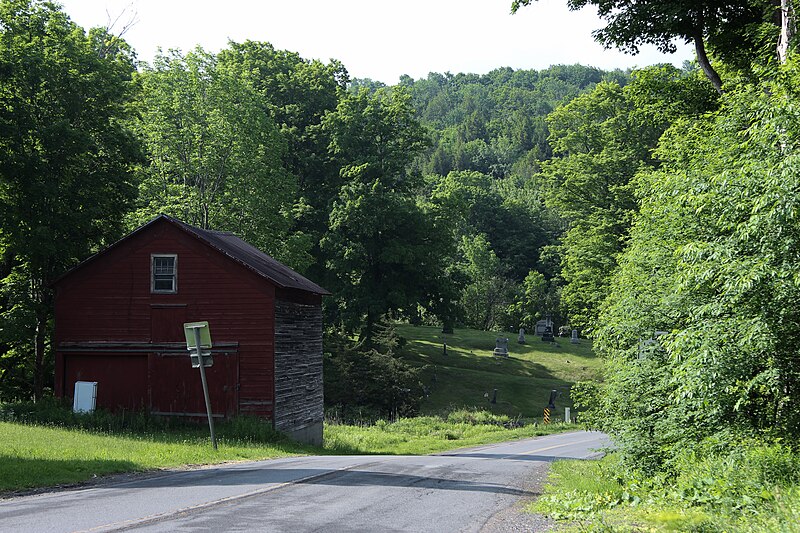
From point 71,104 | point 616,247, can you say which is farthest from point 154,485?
point 616,247

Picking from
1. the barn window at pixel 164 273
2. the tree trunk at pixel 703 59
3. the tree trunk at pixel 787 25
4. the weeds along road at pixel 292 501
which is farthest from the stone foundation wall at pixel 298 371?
the tree trunk at pixel 787 25

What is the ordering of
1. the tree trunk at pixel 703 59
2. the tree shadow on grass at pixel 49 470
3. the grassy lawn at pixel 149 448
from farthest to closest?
the tree trunk at pixel 703 59 → the grassy lawn at pixel 149 448 → the tree shadow on grass at pixel 49 470

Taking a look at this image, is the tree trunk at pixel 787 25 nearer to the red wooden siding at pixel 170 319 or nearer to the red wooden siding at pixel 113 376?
the red wooden siding at pixel 170 319

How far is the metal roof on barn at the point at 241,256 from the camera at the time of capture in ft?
92.8

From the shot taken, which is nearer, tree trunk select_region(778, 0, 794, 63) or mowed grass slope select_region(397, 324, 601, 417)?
tree trunk select_region(778, 0, 794, 63)

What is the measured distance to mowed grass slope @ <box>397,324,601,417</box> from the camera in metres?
49.0

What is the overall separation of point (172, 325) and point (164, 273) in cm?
189

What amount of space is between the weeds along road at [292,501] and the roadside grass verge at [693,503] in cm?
105

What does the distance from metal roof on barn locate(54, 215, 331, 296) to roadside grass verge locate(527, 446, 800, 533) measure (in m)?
16.5

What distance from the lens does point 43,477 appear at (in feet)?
52.3

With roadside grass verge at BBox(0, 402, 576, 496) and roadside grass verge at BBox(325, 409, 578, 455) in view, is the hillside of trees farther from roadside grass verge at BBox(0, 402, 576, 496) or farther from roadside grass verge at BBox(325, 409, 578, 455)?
roadside grass verge at BBox(325, 409, 578, 455)

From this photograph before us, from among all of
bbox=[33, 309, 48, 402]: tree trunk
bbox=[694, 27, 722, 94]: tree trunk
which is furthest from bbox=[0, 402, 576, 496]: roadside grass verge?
bbox=[694, 27, 722, 94]: tree trunk

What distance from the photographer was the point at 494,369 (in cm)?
5681

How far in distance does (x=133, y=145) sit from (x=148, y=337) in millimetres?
8721
